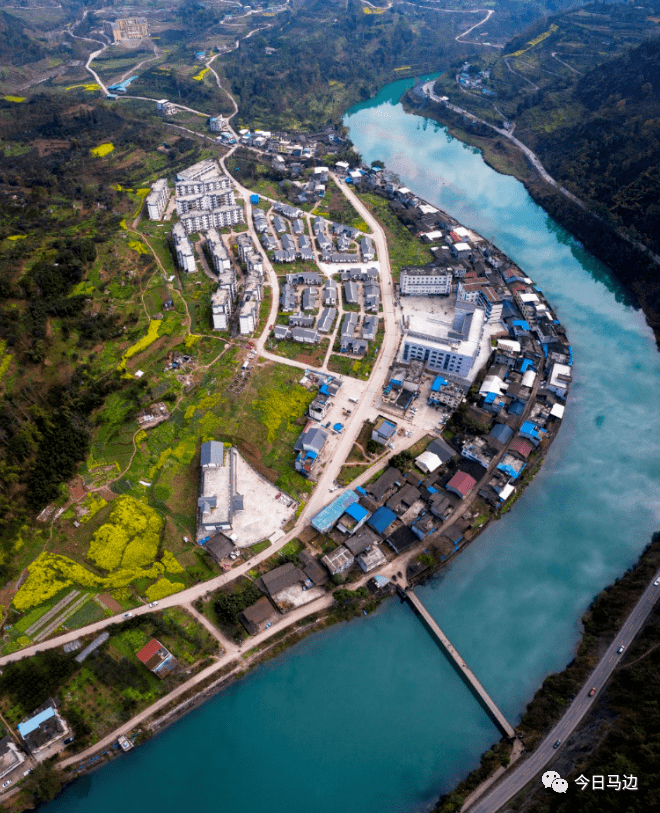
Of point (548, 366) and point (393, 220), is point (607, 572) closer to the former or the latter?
point (548, 366)

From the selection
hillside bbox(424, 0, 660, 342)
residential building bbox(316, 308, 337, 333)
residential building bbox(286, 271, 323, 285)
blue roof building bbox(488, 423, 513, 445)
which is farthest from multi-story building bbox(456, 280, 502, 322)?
hillside bbox(424, 0, 660, 342)

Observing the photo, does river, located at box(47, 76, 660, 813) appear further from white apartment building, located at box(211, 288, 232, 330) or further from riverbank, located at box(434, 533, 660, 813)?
white apartment building, located at box(211, 288, 232, 330)

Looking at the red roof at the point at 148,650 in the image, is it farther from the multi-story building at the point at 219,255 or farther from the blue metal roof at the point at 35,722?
the multi-story building at the point at 219,255

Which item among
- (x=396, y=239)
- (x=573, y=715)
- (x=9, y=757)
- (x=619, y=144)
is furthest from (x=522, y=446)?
(x=619, y=144)

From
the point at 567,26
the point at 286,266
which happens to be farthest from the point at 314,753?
the point at 567,26

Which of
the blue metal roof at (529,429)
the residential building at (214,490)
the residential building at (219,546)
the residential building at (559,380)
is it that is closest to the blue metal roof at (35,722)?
the residential building at (219,546)
